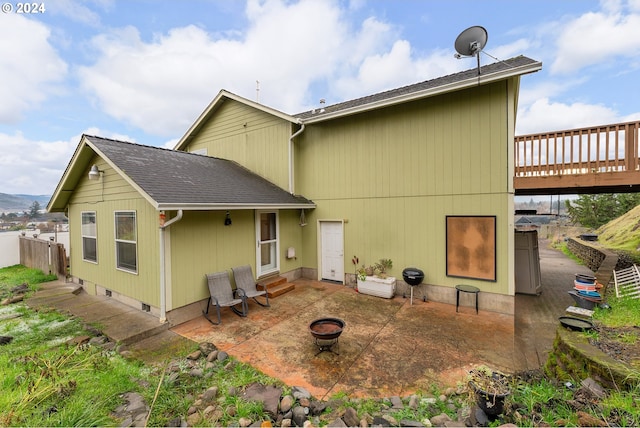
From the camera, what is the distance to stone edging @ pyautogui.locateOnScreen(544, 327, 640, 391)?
7.79 feet

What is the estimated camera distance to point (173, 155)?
7.48m

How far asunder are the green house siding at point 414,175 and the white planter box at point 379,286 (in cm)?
44

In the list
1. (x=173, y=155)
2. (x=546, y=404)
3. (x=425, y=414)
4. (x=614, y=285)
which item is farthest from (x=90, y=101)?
(x=614, y=285)

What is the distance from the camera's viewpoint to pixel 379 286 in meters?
6.75

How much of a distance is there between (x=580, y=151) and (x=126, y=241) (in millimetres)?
10340

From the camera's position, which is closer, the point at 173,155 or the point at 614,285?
the point at 614,285

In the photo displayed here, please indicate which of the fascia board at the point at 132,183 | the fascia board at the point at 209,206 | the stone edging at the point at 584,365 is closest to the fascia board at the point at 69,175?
the fascia board at the point at 132,183

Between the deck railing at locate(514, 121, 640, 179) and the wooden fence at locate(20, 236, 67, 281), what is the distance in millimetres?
13806

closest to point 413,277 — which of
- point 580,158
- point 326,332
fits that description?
point 326,332

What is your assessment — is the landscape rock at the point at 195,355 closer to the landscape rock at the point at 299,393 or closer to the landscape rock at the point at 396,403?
the landscape rock at the point at 299,393

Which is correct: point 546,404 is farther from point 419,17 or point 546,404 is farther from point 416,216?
point 419,17

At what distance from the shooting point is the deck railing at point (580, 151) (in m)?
5.02

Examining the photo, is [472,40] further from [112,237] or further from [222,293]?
[112,237]

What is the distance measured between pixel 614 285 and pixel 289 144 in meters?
9.14
